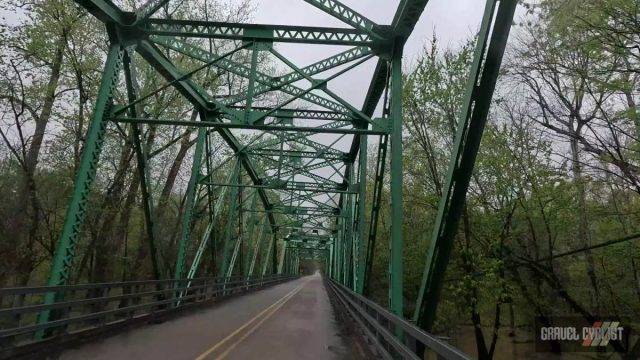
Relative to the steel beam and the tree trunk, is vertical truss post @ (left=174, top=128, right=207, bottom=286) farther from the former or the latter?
the tree trunk

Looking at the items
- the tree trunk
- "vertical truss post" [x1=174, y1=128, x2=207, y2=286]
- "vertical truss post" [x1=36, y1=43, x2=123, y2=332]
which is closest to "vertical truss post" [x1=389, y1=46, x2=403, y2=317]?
the tree trunk

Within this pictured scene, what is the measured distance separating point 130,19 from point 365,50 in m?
5.86

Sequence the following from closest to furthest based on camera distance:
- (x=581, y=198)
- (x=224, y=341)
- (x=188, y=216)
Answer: (x=224, y=341)
(x=581, y=198)
(x=188, y=216)

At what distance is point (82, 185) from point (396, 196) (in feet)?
21.9

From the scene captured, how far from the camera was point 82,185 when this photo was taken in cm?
928

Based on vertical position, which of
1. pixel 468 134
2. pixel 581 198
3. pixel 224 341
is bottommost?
pixel 224 341

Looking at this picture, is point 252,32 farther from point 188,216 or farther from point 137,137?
point 188,216

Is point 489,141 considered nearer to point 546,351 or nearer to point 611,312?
point 611,312

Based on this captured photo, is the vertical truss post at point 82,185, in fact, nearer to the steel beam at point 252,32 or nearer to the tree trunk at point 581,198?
the steel beam at point 252,32

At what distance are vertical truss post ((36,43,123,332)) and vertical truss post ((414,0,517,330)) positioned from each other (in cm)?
693

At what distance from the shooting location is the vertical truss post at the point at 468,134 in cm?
479

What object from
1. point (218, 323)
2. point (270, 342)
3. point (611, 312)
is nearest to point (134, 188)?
point (218, 323)

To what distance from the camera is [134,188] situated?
65.9ft

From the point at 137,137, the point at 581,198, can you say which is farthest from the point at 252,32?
the point at 581,198
